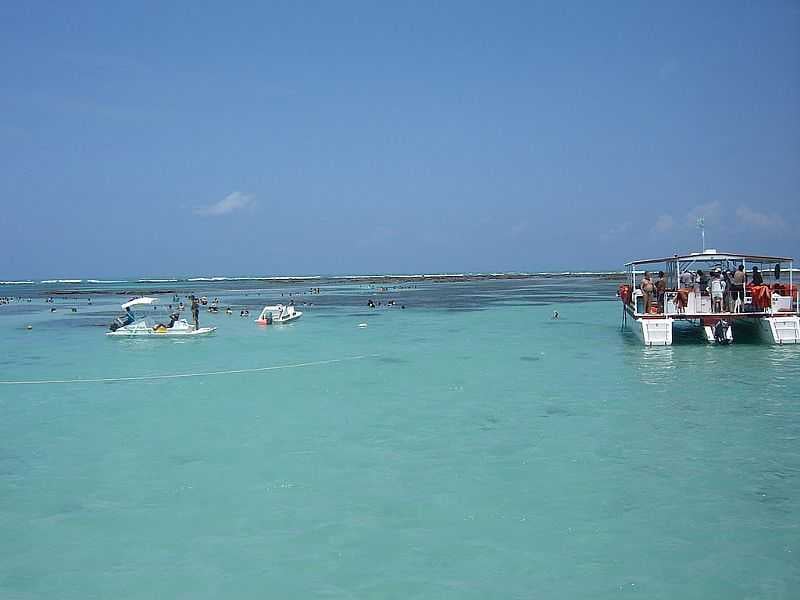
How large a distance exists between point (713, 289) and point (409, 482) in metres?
19.7

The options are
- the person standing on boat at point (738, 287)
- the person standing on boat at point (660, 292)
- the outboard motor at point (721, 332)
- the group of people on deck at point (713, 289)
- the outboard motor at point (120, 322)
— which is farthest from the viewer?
the outboard motor at point (120, 322)

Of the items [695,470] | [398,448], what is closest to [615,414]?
[695,470]

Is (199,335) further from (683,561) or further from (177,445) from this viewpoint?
(683,561)

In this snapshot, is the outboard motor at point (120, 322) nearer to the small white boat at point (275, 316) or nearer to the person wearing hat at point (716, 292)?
the small white boat at point (275, 316)

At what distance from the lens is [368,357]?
27.2 m

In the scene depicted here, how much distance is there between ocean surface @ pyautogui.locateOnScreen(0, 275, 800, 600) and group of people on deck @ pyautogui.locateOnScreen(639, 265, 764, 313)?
12.8ft

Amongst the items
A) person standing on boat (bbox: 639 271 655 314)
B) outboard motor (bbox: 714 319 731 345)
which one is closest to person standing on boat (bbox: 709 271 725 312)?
outboard motor (bbox: 714 319 731 345)

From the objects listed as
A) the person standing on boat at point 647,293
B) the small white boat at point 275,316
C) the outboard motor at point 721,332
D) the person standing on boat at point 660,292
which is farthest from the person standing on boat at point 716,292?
the small white boat at point 275,316

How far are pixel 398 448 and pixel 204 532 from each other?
4.71 metres

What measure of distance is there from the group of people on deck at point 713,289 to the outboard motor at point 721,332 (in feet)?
→ 1.83

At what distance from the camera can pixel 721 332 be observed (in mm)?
27516

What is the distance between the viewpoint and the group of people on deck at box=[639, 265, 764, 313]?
26844 millimetres

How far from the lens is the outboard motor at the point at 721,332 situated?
27.3 metres

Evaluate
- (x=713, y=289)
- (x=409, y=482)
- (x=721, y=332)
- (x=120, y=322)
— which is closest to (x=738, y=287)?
(x=713, y=289)
